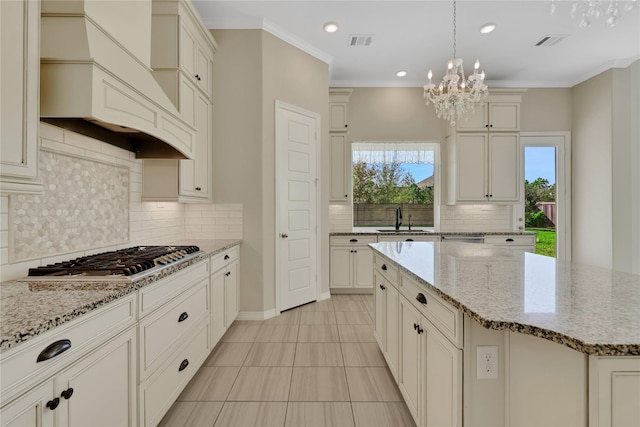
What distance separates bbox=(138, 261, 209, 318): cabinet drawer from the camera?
1.49 meters

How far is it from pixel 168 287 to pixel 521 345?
68.9 inches

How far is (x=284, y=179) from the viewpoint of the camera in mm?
3648

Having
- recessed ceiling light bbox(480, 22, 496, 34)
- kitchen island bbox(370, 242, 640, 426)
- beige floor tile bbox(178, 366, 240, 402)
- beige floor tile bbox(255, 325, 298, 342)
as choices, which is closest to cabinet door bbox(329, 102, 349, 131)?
recessed ceiling light bbox(480, 22, 496, 34)

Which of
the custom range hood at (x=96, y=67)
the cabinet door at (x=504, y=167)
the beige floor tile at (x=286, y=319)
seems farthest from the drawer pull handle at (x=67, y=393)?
the cabinet door at (x=504, y=167)

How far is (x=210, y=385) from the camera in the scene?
2174 mm

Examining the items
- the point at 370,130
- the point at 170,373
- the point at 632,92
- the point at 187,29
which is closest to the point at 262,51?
the point at 187,29

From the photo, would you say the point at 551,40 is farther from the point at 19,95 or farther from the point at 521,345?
the point at 19,95

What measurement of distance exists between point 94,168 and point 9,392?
1621 mm

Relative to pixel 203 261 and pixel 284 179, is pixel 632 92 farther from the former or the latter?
pixel 203 261

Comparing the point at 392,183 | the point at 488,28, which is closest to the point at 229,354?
the point at 392,183

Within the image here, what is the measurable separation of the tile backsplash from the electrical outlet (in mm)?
2139

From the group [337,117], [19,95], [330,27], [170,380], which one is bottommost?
[170,380]

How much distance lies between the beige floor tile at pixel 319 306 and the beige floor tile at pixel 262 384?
1390mm

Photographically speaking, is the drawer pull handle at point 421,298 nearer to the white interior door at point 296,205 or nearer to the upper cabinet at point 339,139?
the white interior door at point 296,205
